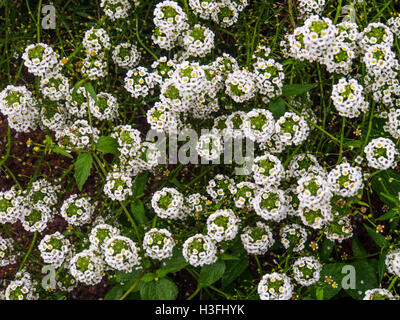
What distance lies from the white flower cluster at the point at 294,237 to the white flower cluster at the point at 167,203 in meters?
0.90

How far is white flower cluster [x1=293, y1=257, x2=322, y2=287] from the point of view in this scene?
Result: 333 centimetres

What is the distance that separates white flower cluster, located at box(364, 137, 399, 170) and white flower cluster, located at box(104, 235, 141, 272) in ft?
6.09

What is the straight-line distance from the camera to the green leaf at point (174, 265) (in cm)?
331

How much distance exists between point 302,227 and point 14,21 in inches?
151

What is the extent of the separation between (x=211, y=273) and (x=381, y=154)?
155cm

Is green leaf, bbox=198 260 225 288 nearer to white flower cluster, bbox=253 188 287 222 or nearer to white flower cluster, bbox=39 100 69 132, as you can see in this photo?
white flower cluster, bbox=253 188 287 222

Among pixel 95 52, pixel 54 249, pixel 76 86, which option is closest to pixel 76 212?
pixel 54 249

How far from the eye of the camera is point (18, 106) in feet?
11.9

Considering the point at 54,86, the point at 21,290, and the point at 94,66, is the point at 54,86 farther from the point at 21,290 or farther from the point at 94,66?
the point at 21,290

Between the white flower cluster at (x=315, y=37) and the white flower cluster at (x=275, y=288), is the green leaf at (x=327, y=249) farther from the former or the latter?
the white flower cluster at (x=315, y=37)

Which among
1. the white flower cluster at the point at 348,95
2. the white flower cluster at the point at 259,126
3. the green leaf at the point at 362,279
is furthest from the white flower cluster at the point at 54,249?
the white flower cluster at the point at 348,95

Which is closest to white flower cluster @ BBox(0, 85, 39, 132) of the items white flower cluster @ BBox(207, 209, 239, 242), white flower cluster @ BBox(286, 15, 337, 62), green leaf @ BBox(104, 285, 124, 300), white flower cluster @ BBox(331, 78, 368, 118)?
green leaf @ BBox(104, 285, 124, 300)

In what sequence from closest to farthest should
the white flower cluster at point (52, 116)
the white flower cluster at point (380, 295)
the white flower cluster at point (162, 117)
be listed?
the white flower cluster at point (380, 295)
the white flower cluster at point (162, 117)
the white flower cluster at point (52, 116)
